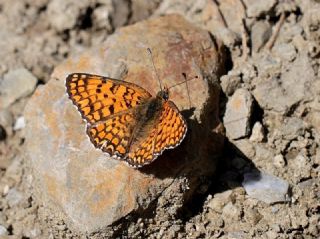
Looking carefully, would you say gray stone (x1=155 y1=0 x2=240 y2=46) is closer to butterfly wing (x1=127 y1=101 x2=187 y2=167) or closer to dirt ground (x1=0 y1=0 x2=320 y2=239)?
dirt ground (x1=0 y1=0 x2=320 y2=239)

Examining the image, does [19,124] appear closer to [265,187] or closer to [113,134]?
[113,134]

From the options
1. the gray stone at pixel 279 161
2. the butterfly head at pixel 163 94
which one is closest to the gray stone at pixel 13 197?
the butterfly head at pixel 163 94

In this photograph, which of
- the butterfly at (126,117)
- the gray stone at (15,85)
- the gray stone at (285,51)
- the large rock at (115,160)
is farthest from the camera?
the gray stone at (15,85)

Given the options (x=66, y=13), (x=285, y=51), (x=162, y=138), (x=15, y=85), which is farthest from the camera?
(x=66, y=13)

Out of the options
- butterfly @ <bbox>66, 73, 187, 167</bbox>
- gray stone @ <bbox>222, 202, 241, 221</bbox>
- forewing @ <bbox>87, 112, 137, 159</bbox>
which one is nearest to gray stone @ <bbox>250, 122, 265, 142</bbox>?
gray stone @ <bbox>222, 202, 241, 221</bbox>

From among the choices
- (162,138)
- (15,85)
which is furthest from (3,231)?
(162,138)

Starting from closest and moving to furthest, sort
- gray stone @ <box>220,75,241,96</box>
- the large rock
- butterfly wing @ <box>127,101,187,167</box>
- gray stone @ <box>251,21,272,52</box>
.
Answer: butterfly wing @ <box>127,101,187,167</box>, the large rock, gray stone @ <box>220,75,241,96</box>, gray stone @ <box>251,21,272,52</box>

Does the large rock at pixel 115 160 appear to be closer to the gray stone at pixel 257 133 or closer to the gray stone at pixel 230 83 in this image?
the gray stone at pixel 230 83
